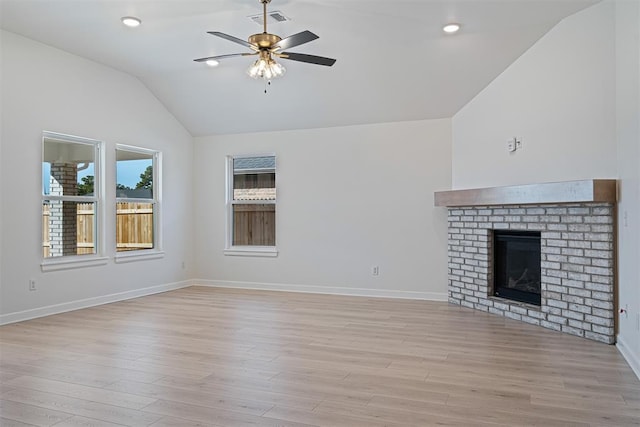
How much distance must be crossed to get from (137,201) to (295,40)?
4.23m

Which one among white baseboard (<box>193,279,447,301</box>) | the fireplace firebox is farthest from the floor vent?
white baseboard (<box>193,279,447,301</box>)

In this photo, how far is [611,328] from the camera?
4.02 metres

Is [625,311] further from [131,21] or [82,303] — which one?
[82,303]

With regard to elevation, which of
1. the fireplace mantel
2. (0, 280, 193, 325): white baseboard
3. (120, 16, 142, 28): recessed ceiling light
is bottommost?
(0, 280, 193, 325): white baseboard

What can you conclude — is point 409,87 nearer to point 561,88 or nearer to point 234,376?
point 561,88

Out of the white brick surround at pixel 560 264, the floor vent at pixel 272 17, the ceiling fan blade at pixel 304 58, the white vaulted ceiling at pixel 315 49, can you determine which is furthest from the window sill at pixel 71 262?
the white brick surround at pixel 560 264

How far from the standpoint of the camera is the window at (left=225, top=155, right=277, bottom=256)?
743cm

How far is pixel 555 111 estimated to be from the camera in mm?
4527

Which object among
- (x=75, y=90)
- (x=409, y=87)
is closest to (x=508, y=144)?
(x=409, y=87)

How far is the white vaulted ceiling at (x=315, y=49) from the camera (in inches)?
166

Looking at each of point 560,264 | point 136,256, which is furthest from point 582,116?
point 136,256

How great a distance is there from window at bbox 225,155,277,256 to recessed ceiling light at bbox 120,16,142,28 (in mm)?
3149

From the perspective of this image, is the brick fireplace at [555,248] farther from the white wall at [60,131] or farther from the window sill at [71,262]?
the window sill at [71,262]

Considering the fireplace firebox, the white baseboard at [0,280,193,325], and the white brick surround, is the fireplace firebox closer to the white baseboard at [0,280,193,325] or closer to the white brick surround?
the white brick surround
